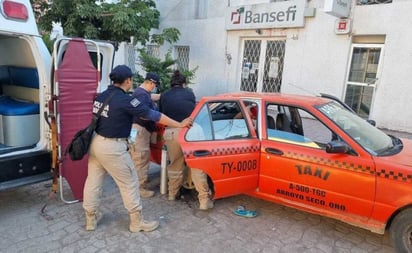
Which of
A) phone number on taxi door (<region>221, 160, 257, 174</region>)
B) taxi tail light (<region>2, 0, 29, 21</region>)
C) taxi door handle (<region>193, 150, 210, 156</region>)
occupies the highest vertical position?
taxi tail light (<region>2, 0, 29, 21</region>)

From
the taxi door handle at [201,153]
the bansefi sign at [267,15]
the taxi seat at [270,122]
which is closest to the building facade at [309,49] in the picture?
the bansefi sign at [267,15]

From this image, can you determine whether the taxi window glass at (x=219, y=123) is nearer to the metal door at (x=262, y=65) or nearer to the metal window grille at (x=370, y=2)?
the metal window grille at (x=370, y=2)

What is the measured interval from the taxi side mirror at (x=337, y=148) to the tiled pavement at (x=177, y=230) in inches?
37.4

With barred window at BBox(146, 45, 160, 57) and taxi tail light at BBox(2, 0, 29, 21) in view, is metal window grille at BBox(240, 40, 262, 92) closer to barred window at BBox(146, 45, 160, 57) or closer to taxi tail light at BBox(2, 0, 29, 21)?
barred window at BBox(146, 45, 160, 57)

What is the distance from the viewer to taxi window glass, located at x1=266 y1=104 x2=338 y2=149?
11.3 feet

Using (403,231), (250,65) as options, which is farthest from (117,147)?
(250,65)

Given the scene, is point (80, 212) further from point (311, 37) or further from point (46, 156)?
point (311, 37)

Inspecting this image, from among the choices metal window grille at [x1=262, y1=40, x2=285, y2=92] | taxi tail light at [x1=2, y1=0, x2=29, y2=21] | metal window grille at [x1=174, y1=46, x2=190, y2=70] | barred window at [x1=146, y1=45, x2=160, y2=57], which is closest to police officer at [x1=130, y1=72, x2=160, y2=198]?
taxi tail light at [x1=2, y1=0, x2=29, y2=21]

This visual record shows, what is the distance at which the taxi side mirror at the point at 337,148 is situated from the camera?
306cm

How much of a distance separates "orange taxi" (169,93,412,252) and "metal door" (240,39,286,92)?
646cm

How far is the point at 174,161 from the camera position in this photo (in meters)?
4.03

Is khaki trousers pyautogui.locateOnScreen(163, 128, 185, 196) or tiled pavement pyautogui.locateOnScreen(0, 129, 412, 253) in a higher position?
khaki trousers pyautogui.locateOnScreen(163, 128, 185, 196)

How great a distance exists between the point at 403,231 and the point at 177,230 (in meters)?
2.13

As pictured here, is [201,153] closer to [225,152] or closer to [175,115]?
[225,152]
